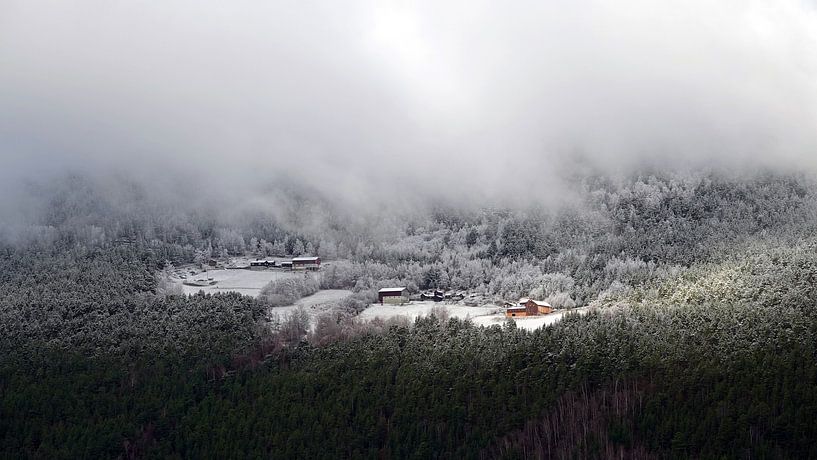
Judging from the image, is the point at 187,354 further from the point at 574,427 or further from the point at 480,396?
the point at 574,427

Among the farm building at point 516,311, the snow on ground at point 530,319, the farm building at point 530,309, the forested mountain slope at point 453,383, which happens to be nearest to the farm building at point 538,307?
the farm building at point 530,309

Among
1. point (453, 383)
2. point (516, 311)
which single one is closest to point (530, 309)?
point (516, 311)

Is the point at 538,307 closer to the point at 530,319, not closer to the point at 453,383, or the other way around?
the point at 530,319

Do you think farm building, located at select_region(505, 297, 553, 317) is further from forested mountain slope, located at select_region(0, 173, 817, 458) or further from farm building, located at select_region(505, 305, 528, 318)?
forested mountain slope, located at select_region(0, 173, 817, 458)

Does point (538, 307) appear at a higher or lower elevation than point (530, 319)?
higher

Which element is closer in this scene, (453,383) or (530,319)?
(453,383)

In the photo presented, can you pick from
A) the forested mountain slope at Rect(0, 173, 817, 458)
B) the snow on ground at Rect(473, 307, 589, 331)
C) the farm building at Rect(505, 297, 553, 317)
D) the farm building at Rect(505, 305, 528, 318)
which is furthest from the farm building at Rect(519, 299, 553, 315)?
the forested mountain slope at Rect(0, 173, 817, 458)

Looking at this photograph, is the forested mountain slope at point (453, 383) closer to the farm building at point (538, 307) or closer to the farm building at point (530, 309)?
the farm building at point (538, 307)

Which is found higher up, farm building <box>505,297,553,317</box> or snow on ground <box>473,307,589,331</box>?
farm building <box>505,297,553,317</box>
